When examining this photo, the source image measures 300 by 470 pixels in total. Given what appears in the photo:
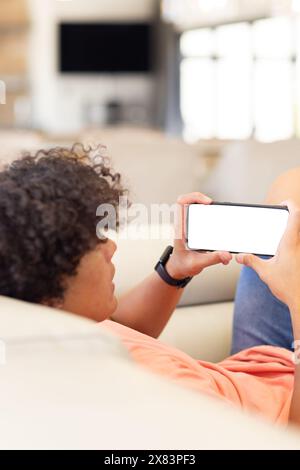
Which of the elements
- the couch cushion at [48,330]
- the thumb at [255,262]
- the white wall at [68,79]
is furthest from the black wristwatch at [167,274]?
the white wall at [68,79]

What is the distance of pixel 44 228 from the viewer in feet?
2.00

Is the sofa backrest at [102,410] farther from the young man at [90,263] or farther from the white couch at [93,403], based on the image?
the young man at [90,263]

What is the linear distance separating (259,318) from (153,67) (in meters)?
7.13

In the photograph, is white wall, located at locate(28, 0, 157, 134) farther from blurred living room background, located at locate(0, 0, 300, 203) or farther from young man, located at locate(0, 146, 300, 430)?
young man, located at locate(0, 146, 300, 430)

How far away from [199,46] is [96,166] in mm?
6783

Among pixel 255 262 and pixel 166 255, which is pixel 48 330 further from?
pixel 166 255

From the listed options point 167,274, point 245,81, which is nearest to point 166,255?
point 167,274

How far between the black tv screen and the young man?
712 centimetres

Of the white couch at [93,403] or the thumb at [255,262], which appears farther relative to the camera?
the thumb at [255,262]

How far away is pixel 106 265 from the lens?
700 mm

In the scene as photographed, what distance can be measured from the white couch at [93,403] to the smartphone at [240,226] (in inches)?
10.9

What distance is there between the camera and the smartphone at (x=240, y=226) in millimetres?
719

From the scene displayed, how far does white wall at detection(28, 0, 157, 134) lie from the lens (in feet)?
24.6

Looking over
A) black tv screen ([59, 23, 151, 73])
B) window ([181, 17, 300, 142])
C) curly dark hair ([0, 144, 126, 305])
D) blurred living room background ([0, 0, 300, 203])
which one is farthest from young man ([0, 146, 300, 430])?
black tv screen ([59, 23, 151, 73])
